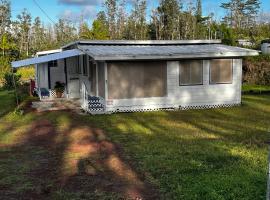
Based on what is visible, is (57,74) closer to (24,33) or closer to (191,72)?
(191,72)

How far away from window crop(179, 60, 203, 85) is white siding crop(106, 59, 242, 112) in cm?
19

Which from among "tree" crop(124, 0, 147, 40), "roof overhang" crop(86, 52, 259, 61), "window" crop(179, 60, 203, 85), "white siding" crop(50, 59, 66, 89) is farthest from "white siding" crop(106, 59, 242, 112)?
"tree" crop(124, 0, 147, 40)

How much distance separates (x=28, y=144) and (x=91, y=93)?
8.39m

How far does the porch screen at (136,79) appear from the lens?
17641 millimetres

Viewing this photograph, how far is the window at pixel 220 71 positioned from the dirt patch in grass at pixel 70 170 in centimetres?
758

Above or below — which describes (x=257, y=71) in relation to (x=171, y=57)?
below

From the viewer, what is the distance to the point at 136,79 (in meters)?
17.9

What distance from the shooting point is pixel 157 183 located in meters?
7.81

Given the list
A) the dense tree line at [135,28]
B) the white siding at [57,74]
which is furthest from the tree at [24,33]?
the white siding at [57,74]

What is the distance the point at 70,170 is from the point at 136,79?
30.6 feet

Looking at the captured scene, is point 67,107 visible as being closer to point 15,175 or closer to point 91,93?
point 91,93

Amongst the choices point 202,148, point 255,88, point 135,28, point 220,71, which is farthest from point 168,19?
point 202,148

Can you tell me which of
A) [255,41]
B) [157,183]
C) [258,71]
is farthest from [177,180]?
[255,41]

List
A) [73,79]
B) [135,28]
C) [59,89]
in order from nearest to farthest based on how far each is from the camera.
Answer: [59,89]
[73,79]
[135,28]
